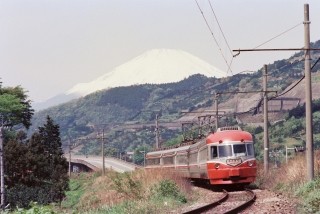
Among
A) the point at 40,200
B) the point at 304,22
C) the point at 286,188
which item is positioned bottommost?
the point at 40,200

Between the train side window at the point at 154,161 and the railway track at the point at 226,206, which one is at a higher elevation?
the railway track at the point at 226,206

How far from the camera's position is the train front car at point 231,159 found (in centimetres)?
3111

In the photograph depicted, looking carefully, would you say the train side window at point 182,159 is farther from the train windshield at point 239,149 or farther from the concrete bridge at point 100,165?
the concrete bridge at point 100,165

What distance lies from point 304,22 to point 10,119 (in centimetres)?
6840

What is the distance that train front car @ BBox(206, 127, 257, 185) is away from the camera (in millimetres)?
31109

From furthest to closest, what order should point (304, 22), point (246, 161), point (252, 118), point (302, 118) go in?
point (252, 118), point (302, 118), point (246, 161), point (304, 22)

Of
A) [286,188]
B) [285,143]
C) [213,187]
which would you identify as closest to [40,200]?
[213,187]

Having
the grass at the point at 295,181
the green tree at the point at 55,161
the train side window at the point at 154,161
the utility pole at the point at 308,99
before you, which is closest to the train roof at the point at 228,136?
the grass at the point at 295,181

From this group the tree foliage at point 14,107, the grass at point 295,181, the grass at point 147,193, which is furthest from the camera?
the tree foliage at point 14,107

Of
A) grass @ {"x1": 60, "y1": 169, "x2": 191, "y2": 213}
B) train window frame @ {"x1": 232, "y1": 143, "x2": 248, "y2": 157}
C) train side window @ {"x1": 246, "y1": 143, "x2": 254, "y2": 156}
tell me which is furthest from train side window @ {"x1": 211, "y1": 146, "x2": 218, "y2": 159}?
grass @ {"x1": 60, "y1": 169, "x2": 191, "y2": 213}

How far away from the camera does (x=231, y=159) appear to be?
31.4 metres

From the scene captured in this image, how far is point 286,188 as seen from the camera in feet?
90.5

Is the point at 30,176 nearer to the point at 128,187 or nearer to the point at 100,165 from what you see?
the point at 128,187

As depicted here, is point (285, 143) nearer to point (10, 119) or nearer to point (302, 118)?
point (302, 118)
